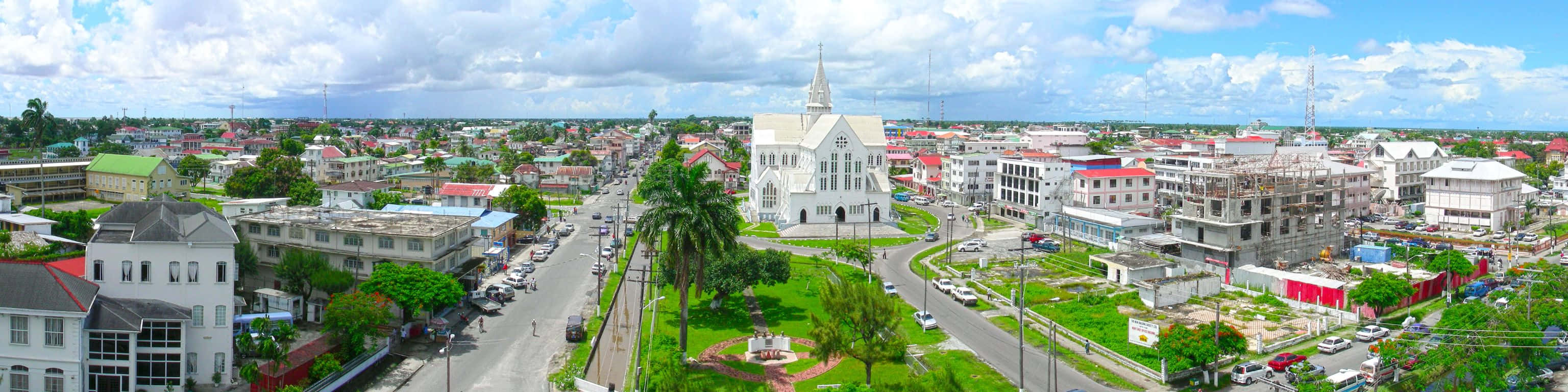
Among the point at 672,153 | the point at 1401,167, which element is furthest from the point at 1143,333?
the point at 672,153

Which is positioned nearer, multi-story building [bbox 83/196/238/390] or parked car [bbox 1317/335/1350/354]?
multi-story building [bbox 83/196/238/390]

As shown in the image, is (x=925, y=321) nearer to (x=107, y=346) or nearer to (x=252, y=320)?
(x=252, y=320)

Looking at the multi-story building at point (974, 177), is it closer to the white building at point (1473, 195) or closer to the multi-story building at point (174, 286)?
the white building at point (1473, 195)

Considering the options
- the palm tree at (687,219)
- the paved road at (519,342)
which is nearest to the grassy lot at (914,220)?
the paved road at (519,342)

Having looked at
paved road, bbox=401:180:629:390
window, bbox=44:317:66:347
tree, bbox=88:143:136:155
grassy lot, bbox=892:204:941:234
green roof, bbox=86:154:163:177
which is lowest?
paved road, bbox=401:180:629:390

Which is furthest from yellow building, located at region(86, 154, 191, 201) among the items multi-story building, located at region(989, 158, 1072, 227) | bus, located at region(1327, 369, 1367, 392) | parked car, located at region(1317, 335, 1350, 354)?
bus, located at region(1327, 369, 1367, 392)

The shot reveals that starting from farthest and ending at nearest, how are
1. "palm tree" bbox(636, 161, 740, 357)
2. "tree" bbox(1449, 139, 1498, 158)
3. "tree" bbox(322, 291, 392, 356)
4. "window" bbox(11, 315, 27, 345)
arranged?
"tree" bbox(1449, 139, 1498, 158), "palm tree" bbox(636, 161, 740, 357), "tree" bbox(322, 291, 392, 356), "window" bbox(11, 315, 27, 345)

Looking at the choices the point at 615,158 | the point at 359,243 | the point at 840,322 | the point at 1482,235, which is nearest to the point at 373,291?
the point at 359,243

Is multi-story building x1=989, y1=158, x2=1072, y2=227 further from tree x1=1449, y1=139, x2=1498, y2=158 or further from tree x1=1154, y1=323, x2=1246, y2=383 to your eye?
tree x1=1449, y1=139, x2=1498, y2=158

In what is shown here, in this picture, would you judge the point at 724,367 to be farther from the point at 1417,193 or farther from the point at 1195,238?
the point at 1417,193
